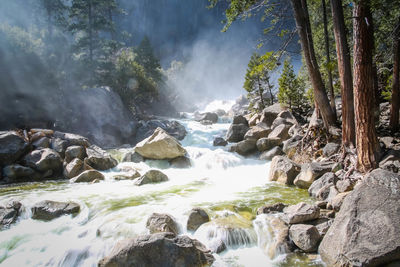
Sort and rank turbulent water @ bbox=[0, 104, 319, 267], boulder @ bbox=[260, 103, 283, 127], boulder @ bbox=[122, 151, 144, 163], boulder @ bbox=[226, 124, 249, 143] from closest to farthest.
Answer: turbulent water @ bbox=[0, 104, 319, 267], boulder @ bbox=[122, 151, 144, 163], boulder @ bbox=[260, 103, 283, 127], boulder @ bbox=[226, 124, 249, 143]

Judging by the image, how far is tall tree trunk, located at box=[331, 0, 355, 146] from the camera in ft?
25.6

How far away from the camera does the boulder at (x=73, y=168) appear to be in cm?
1202

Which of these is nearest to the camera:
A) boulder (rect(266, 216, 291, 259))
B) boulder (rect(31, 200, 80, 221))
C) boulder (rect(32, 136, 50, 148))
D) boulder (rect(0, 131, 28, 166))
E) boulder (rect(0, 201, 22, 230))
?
boulder (rect(266, 216, 291, 259))

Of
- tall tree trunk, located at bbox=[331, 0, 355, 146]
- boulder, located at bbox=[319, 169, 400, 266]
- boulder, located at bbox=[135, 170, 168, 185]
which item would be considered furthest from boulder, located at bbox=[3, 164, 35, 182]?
tall tree trunk, located at bbox=[331, 0, 355, 146]

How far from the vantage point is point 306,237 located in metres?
4.02

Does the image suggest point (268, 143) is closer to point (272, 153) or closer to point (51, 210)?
point (272, 153)

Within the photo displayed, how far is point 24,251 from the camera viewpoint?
15.4 feet

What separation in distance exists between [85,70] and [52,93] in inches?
311

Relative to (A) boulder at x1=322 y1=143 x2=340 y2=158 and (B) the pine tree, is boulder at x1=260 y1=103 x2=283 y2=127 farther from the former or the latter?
(A) boulder at x1=322 y1=143 x2=340 y2=158

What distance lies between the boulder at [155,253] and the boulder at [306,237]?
72.3 inches

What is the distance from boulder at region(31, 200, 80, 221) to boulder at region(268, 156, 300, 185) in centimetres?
765

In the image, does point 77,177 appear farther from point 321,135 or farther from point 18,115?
point 321,135

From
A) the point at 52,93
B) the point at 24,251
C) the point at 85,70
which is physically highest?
the point at 85,70

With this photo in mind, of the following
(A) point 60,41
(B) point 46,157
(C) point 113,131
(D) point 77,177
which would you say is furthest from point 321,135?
(A) point 60,41
